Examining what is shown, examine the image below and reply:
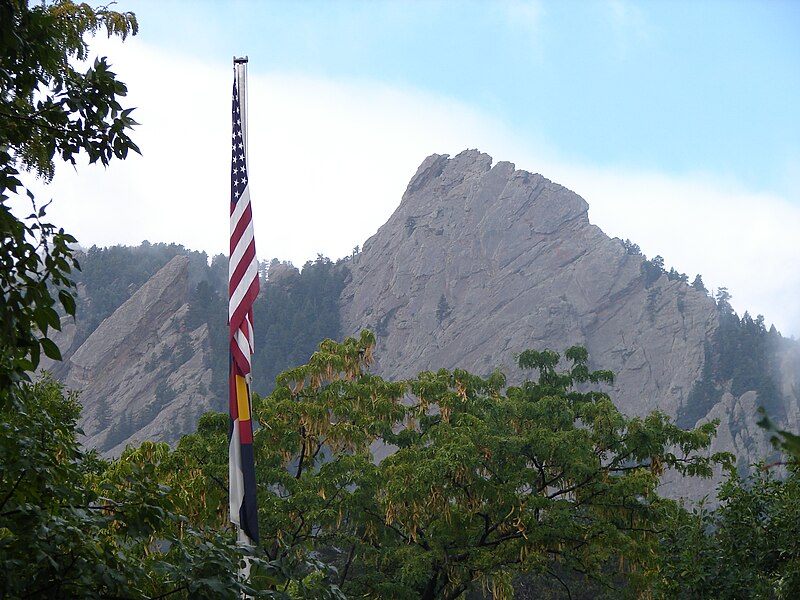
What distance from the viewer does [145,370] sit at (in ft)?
371

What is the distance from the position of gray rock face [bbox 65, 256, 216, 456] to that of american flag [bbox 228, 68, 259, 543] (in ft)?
302

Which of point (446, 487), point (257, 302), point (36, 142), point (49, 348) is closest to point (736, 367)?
point (257, 302)

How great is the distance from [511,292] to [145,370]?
4280cm

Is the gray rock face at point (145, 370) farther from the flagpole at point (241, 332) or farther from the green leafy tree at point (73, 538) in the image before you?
the green leafy tree at point (73, 538)

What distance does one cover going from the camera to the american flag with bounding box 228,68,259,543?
30.6 ft

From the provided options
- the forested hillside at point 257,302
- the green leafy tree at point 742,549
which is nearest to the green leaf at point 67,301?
the green leafy tree at point 742,549

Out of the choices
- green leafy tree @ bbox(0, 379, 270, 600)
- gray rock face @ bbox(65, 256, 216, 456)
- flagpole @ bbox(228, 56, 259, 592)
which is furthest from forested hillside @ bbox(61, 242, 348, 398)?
green leafy tree @ bbox(0, 379, 270, 600)

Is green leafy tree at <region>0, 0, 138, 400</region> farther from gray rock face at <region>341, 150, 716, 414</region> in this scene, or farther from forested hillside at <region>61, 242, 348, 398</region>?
forested hillside at <region>61, 242, 348, 398</region>

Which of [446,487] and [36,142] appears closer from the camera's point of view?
[36,142]

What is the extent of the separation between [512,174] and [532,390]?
104943mm

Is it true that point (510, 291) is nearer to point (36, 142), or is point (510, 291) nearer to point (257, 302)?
point (257, 302)

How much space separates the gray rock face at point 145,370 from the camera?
10388cm

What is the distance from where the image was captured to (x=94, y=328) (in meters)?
122

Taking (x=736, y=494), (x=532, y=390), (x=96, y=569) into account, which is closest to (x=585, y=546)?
(x=736, y=494)
